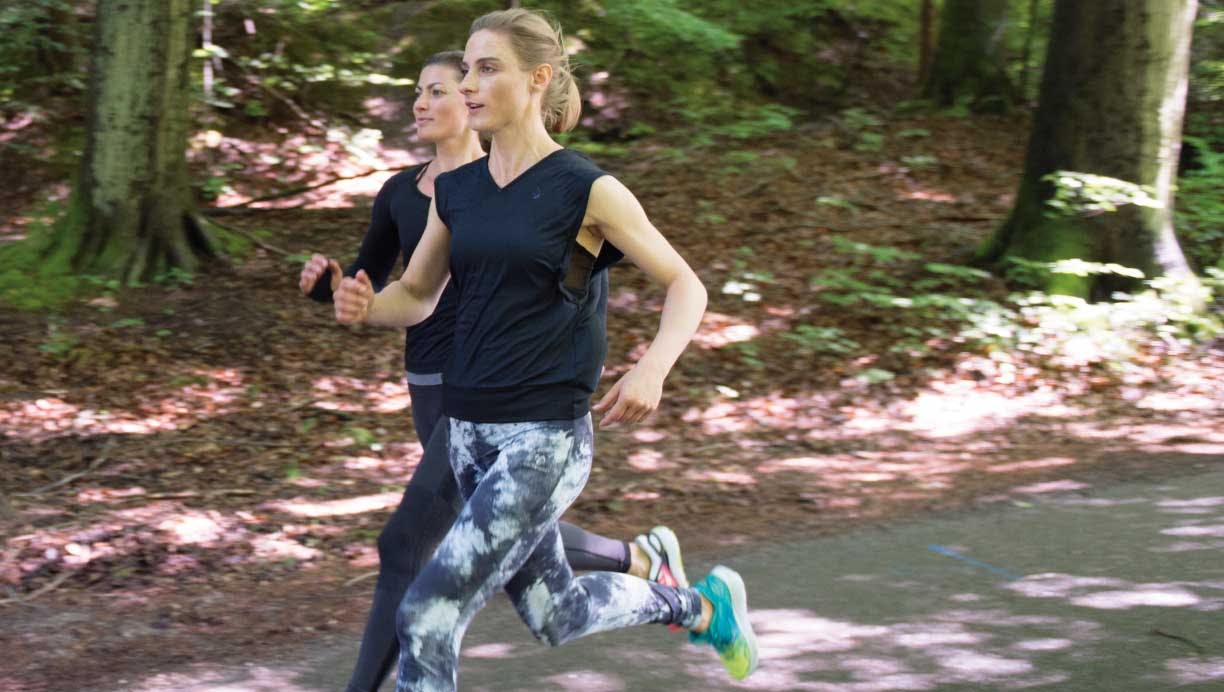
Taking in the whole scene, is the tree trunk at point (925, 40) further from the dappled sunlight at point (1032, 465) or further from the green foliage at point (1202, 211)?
the dappled sunlight at point (1032, 465)

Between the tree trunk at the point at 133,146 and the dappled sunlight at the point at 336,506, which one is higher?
the tree trunk at the point at 133,146

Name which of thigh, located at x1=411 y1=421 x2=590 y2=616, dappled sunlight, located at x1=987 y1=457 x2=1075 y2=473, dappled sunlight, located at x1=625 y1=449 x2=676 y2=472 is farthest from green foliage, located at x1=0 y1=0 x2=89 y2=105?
thigh, located at x1=411 y1=421 x2=590 y2=616

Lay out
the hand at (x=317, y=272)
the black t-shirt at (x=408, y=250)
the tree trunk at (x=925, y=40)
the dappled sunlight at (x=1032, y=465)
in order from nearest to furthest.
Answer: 1. the hand at (x=317, y=272)
2. the black t-shirt at (x=408, y=250)
3. the dappled sunlight at (x=1032, y=465)
4. the tree trunk at (x=925, y=40)

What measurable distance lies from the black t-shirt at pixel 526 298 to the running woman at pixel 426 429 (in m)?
0.56

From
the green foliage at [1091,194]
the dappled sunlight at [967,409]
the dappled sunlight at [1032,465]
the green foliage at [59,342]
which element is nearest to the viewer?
the dappled sunlight at [1032,465]

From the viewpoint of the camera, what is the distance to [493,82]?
10.9 feet

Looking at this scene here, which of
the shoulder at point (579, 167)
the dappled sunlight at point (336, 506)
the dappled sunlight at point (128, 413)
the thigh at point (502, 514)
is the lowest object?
the dappled sunlight at point (336, 506)

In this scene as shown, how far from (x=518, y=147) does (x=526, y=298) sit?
0.43 m

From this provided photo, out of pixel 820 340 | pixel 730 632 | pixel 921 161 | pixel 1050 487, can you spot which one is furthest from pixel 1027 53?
pixel 730 632

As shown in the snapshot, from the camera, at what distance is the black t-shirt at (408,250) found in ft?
13.8

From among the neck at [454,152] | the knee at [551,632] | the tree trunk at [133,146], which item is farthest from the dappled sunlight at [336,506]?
the tree trunk at [133,146]

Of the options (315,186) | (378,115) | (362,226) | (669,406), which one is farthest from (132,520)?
(378,115)

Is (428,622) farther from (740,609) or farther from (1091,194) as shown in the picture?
(1091,194)

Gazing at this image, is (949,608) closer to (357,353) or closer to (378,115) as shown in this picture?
(357,353)
